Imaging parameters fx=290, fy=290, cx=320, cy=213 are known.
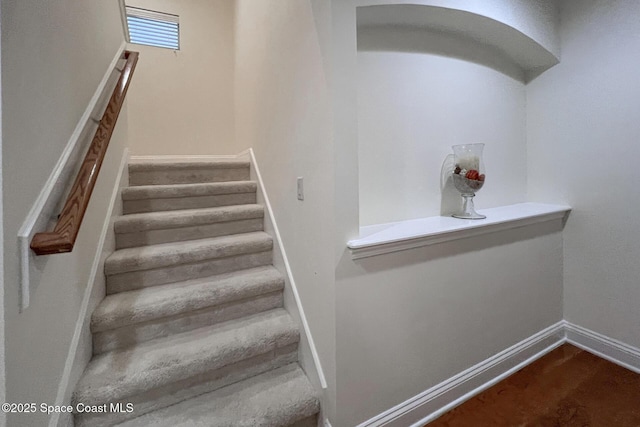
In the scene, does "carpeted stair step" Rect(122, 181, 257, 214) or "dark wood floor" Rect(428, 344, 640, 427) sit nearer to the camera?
"dark wood floor" Rect(428, 344, 640, 427)

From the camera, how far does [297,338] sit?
5.32 ft

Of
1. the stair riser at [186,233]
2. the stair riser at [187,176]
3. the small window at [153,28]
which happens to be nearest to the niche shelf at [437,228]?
the stair riser at [186,233]

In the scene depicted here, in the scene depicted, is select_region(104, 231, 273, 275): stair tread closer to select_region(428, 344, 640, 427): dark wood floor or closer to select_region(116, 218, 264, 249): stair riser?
select_region(116, 218, 264, 249): stair riser

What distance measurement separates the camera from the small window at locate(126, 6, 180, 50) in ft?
10.3

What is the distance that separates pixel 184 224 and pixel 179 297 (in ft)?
2.02

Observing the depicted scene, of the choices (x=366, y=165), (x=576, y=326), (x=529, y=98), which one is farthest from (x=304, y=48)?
(x=576, y=326)

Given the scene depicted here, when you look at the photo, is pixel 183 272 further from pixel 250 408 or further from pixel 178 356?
pixel 250 408

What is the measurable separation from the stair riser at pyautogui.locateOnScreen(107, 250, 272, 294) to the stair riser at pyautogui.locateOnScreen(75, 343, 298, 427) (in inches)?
24.4

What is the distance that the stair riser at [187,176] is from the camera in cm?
239

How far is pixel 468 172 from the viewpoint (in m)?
1.75

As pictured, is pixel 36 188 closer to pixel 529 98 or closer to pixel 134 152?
pixel 134 152

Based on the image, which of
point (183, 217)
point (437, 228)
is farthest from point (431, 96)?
point (183, 217)

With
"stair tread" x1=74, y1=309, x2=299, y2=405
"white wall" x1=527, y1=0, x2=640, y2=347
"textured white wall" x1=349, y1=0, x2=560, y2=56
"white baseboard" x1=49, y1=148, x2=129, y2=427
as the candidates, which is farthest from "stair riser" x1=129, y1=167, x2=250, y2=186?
"white wall" x1=527, y1=0, x2=640, y2=347

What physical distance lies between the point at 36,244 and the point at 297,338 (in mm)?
1208
